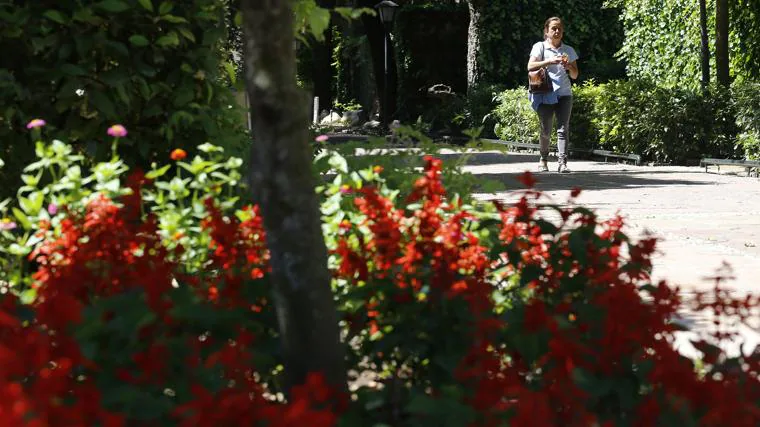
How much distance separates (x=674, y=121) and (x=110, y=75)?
546 inches

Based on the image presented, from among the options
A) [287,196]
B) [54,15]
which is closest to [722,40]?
[54,15]

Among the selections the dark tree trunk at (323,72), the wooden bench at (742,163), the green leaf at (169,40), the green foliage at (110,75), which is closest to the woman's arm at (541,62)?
the wooden bench at (742,163)

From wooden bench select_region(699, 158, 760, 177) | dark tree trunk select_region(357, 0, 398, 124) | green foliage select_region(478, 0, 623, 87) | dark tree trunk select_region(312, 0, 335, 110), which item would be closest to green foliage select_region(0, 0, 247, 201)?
wooden bench select_region(699, 158, 760, 177)

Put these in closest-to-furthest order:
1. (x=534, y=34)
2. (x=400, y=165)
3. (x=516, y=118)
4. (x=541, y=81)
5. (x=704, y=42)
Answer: (x=400, y=165) → (x=541, y=81) → (x=704, y=42) → (x=516, y=118) → (x=534, y=34)

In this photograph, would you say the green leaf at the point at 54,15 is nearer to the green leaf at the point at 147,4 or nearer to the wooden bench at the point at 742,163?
the green leaf at the point at 147,4

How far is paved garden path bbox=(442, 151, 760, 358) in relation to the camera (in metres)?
6.92

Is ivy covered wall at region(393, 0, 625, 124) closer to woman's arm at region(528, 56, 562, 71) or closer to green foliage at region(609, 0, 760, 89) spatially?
green foliage at region(609, 0, 760, 89)

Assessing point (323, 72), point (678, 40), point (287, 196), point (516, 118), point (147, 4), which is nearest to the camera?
point (287, 196)

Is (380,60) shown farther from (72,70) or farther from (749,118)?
(72,70)

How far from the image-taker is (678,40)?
2186 cm

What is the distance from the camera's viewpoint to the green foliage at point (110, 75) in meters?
4.86

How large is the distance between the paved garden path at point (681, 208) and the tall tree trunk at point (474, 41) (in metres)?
8.41

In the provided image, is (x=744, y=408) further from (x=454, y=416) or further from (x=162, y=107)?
(x=162, y=107)

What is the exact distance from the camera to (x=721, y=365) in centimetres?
291
